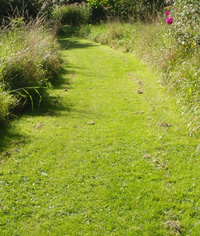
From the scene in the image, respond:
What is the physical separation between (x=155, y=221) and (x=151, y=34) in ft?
27.4

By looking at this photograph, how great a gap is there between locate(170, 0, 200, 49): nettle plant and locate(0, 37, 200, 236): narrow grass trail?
1.42 metres

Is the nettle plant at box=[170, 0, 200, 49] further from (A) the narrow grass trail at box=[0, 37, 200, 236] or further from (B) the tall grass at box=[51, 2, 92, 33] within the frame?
(B) the tall grass at box=[51, 2, 92, 33]

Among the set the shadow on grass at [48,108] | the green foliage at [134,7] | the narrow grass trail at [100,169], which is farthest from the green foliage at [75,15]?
the narrow grass trail at [100,169]

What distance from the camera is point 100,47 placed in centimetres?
1390

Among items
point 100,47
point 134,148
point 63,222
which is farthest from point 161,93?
point 100,47

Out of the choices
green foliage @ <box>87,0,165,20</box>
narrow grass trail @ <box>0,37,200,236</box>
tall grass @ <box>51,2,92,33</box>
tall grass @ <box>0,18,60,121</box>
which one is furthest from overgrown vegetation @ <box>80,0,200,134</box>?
tall grass @ <box>51,2,92,33</box>

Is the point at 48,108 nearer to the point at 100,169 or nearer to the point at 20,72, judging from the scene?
the point at 20,72

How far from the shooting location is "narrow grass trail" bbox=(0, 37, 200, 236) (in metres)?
2.98

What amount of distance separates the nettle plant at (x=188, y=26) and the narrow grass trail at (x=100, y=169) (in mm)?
1422

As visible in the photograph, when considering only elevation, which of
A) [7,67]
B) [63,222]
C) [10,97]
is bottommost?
[63,222]

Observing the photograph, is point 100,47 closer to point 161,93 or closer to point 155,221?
point 161,93

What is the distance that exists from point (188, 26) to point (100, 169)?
4723 millimetres

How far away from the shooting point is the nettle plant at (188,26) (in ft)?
21.4

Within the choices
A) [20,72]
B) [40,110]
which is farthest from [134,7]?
[40,110]
